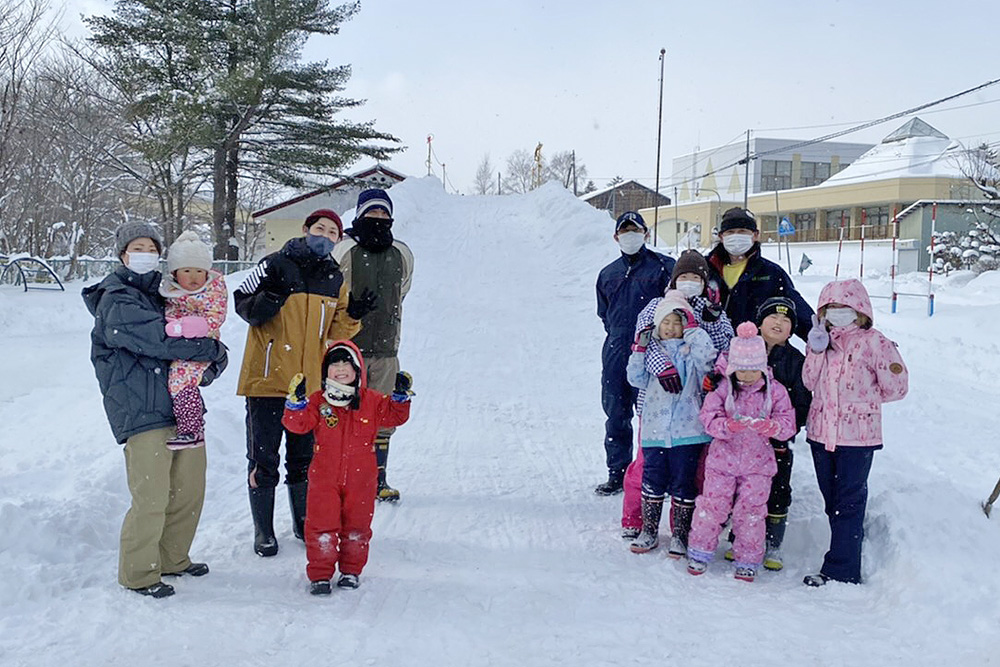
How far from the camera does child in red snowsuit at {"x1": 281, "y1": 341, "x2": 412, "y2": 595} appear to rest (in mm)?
3715

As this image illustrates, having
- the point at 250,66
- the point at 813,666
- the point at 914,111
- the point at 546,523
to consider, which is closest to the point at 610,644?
the point at 813,666

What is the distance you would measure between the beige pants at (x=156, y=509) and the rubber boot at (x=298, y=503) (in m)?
0.63

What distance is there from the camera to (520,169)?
83.1m

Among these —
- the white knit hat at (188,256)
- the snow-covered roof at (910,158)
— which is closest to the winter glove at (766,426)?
the white knit hat at (188,256)

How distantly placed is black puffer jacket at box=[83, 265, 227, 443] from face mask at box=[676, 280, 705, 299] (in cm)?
277

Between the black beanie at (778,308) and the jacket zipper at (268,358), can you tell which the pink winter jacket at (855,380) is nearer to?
the black beanie at (778,308)

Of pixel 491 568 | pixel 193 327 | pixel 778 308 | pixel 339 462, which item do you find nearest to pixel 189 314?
pixel 193 327

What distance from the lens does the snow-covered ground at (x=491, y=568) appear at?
3172 mm

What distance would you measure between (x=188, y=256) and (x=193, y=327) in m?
0.39

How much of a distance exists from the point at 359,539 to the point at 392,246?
Answer: 225 cm

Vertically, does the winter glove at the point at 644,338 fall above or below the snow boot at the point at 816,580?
above

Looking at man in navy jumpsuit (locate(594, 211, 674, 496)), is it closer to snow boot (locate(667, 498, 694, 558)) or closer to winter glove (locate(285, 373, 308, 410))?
snow boot (locate(667, 498, 694, 558))

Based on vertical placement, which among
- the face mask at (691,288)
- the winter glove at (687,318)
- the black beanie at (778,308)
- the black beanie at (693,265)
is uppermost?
the black beanie at (693,265)

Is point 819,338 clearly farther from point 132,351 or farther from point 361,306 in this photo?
point 132,351
